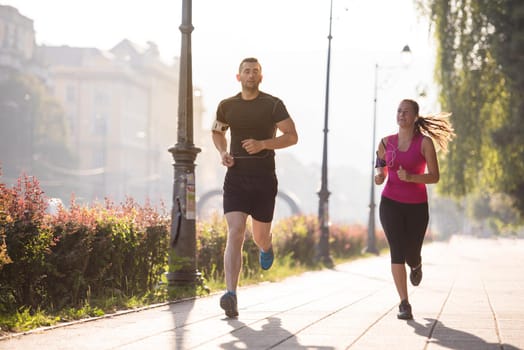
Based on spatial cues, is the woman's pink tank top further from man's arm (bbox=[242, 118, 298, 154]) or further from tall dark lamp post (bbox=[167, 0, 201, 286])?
tall dark lamp post (bbox=[167, 0, 201, 286])

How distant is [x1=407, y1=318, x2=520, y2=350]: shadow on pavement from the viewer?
6801mm

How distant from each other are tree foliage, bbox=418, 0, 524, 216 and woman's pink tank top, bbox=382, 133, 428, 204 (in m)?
16.7

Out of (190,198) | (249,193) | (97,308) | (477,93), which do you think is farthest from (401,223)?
(477,93)

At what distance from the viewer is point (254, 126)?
8.66 metres

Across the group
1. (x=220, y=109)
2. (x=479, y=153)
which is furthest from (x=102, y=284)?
(x=479, y=153)

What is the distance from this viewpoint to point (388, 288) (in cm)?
1382

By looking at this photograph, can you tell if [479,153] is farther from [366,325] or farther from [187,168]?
[366,325]

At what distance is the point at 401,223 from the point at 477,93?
17.8 metres

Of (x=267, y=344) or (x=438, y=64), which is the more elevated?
(x=438, y=64)

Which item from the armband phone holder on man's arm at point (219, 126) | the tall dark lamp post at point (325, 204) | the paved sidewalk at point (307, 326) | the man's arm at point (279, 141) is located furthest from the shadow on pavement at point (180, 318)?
the tall dark lamp post at point (325, 204)

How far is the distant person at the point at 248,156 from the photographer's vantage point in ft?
28.4

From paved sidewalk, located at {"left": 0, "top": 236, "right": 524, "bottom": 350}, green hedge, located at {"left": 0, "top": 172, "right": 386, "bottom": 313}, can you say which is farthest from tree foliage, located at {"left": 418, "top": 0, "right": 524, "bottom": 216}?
green hedge, located at {"left": 0, "top": 172, "right": 386, "bottom": 313}

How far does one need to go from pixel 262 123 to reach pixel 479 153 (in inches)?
733

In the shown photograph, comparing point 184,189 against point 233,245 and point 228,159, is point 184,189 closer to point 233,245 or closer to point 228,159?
point 233,245
